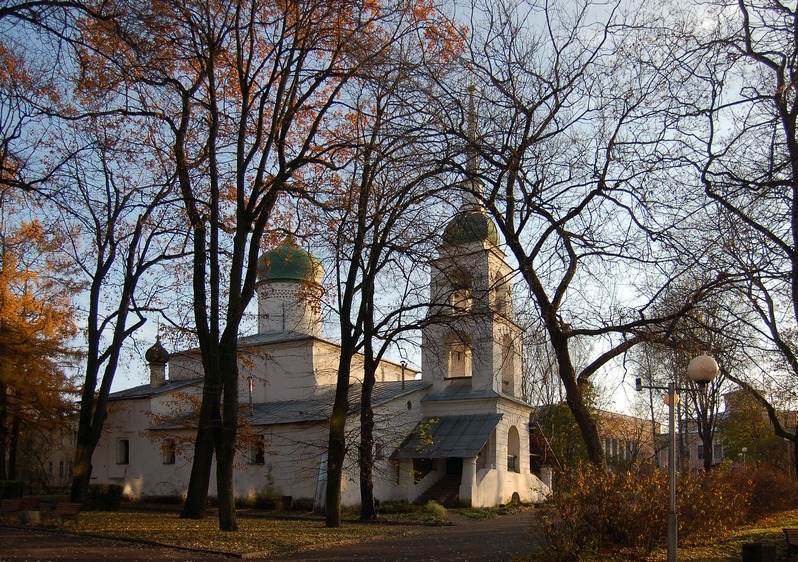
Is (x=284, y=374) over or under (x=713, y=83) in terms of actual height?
under

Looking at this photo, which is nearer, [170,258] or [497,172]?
[497,172]

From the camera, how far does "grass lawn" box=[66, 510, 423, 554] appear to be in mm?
14289

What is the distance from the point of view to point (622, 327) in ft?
41.9

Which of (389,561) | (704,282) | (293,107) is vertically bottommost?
(389,561)

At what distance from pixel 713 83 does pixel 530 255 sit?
13.9 ft

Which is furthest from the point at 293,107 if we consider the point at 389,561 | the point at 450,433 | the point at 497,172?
the point at 450,433

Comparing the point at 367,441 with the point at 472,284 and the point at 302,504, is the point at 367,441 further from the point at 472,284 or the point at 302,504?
the point at 302,504

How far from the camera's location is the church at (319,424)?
28.0m

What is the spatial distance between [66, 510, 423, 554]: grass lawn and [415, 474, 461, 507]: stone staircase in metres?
8.72

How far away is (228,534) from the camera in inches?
610

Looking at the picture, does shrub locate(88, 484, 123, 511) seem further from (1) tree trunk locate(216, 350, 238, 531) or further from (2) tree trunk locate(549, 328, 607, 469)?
(2) tree trunk locate(549, 328, 607, 469)

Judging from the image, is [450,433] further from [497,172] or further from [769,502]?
[497,172]

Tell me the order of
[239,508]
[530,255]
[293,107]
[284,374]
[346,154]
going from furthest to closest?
[284,374] → [239,508] → [346,154] → [293,107] → [530,255]

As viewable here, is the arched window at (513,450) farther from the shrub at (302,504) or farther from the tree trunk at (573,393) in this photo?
the tree trunk at (573,393)
